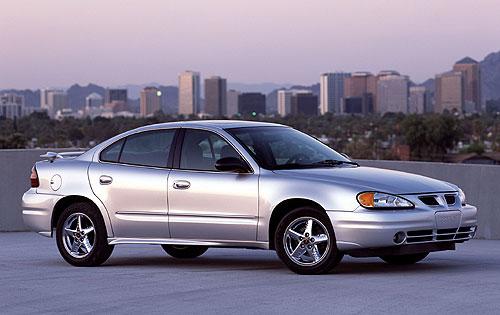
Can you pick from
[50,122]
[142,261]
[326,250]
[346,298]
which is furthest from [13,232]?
[50,122]

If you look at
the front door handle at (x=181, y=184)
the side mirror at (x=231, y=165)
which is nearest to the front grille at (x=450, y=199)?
the side mirror at (x=231, y=165)

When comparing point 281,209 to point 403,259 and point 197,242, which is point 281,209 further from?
point 403,259

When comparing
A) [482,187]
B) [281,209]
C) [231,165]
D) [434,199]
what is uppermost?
[231,165]

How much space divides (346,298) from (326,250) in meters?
1.30

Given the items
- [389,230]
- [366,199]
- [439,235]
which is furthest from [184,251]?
[439,235]

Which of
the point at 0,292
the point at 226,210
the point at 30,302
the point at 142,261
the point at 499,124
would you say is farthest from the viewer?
the point at 499,124

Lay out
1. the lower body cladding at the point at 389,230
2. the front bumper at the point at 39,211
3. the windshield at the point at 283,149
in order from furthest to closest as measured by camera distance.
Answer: the front bumper at the point at 39,211
the windshield at the point at 283,149
the lower body cladding at the point at 389,230

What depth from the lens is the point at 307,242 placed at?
9312 mm

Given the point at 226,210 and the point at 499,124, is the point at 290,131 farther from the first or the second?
the point at 499,124

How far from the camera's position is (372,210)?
9.02m

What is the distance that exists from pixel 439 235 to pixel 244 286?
1908mm

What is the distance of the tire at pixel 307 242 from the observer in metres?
9.20

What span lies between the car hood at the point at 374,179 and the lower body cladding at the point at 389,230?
239 millimetres

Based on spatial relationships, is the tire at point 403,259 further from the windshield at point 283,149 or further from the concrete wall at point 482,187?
the concrete wall at point 482,187
